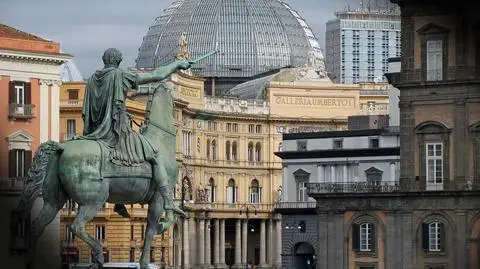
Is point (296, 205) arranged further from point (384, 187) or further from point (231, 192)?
point (231, 192)

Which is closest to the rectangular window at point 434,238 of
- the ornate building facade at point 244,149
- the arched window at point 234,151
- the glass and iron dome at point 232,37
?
the ornate building facade at point 244,149

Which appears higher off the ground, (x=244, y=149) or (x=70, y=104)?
(x=70, y=104)

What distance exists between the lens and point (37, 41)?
58875mm

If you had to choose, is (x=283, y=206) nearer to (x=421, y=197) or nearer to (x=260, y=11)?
(x=421, y=197)

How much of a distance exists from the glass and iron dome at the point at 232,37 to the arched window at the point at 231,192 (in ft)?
63.4

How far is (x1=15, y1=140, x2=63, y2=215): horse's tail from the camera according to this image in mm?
20337

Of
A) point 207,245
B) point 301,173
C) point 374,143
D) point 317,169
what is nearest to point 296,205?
point 301,173

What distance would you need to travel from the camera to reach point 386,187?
77.7m

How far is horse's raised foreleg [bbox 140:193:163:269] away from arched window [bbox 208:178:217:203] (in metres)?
115

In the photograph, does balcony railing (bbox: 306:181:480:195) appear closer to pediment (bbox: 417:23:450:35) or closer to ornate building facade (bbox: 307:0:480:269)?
ornate building facade (bbox: 307:0:480:269)

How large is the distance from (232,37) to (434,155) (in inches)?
3530

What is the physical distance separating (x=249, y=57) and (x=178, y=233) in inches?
1545

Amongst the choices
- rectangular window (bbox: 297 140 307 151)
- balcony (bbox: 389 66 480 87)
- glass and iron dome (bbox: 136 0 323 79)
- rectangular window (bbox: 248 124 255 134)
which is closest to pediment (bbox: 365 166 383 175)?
rectangular window (bbox: 297 140 307 151)

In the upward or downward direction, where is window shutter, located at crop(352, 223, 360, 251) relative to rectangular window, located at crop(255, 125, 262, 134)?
downward
